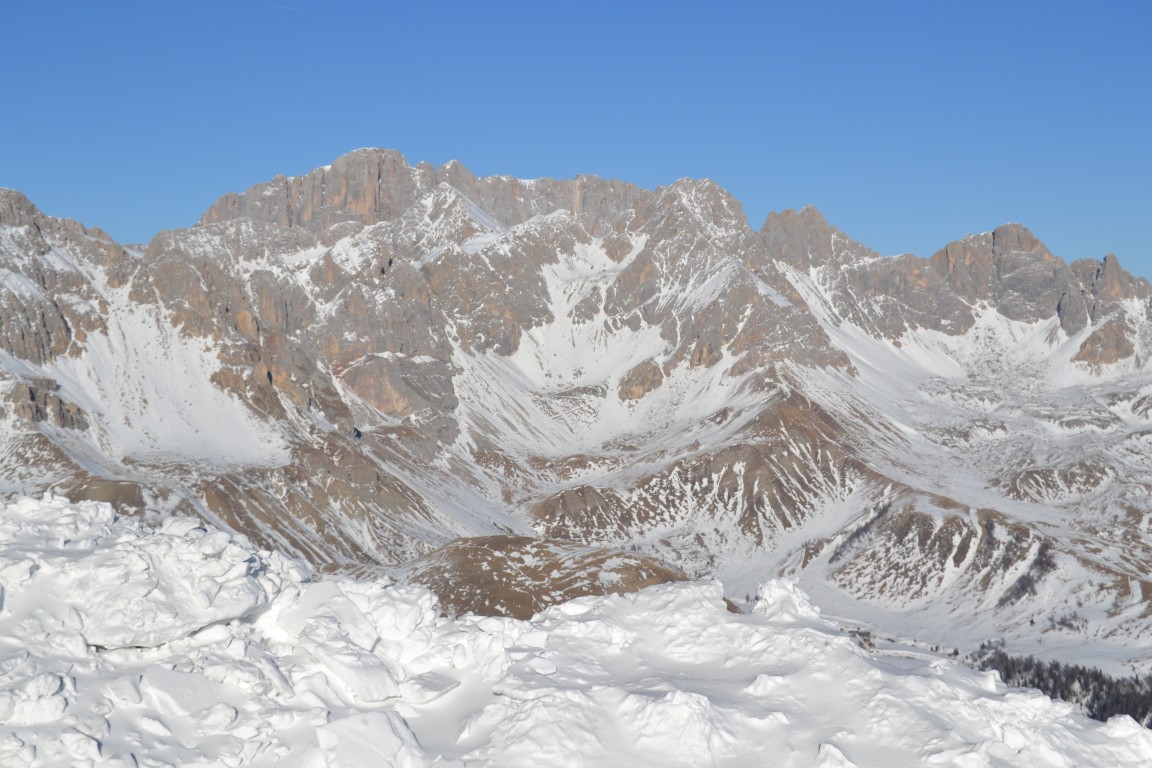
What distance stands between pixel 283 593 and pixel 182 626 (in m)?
4.24

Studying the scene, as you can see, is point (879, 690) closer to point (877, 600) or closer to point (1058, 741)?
point (1058, 741)

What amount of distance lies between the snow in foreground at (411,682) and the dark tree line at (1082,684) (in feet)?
311

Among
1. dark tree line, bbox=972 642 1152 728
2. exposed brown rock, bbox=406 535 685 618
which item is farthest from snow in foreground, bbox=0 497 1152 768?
dark tree line, bbox=972 642 1152 728

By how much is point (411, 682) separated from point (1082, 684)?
393 ft

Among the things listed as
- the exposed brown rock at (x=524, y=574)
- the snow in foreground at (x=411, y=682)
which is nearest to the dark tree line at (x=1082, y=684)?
the exposed brown rock at (x=524, y=574)

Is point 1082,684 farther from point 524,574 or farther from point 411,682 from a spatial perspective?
point 411,682

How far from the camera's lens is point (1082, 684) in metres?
130

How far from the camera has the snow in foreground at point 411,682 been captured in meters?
29.5

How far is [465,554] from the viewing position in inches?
4604

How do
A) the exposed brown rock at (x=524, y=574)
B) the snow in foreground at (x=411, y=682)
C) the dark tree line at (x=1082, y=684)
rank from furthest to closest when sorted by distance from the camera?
the dark tree line at (x=1082, y=684)
the exposed brown rock at (x=524, y=574)
the snow in foreground at (x=411, y=682)

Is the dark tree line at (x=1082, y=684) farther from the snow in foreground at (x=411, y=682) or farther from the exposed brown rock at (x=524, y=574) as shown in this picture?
the snow in foreground at (x=411, y=682)

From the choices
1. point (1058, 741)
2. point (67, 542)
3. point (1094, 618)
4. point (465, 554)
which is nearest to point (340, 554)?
point (465, 554)

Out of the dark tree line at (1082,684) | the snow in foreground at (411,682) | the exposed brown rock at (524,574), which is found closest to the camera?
the snow in foreground at (411,682)

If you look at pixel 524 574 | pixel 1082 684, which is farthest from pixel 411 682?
pixel 1082 684
